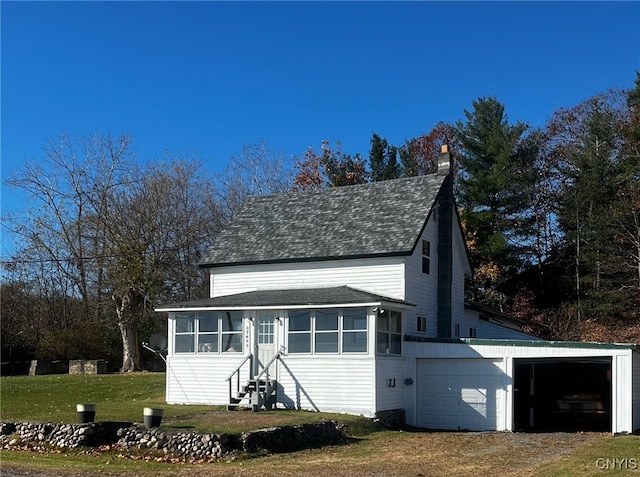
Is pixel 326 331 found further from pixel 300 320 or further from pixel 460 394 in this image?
pixel 460 394


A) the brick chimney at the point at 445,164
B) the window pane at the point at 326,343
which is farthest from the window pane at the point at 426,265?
the window pane at the point at 326,343

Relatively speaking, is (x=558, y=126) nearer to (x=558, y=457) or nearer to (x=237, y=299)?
(x=237, y=299)

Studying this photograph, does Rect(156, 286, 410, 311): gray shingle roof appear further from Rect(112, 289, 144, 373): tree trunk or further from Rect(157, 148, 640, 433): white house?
Rect(112, 289, 144, 373): tree trunk

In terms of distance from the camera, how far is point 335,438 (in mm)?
19828

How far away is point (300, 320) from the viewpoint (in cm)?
2427

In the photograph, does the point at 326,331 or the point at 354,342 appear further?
the point at 326,331

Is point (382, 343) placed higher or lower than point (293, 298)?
lower

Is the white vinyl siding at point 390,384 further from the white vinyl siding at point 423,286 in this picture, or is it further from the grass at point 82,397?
the grass at point 82,397

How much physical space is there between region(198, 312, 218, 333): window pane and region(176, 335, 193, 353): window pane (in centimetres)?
57

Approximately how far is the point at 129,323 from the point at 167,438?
2300 centimetres

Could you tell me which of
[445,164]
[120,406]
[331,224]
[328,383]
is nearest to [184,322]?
[120,406]

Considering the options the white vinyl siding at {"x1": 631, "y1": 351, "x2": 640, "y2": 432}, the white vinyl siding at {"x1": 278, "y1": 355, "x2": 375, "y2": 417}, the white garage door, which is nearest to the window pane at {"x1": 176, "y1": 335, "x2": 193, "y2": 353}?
the white vinyl siding at {"x1": 278, "y1": 355, "x2": 375, "y2": 417}

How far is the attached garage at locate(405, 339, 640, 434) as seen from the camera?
22234mm

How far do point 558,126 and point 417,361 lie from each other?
2885cm
